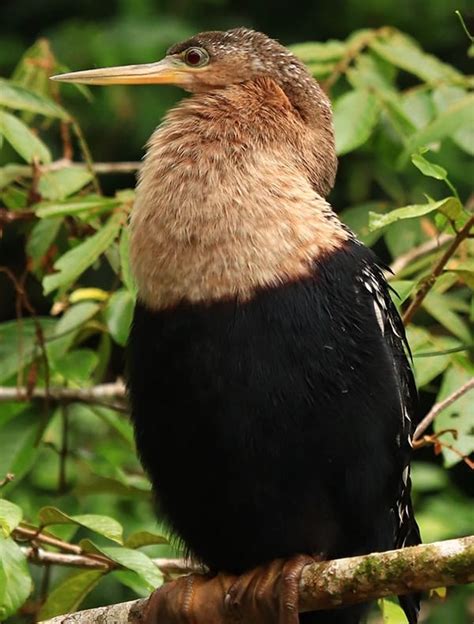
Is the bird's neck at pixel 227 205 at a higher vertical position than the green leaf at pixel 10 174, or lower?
higher

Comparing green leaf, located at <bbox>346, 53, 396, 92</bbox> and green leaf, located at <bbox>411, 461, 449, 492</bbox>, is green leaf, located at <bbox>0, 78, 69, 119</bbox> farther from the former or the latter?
green leaf, located at <bbox>411, 461, 449, 492</bbox>

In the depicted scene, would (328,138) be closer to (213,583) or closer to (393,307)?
(393,307)

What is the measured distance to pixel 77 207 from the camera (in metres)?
3.69

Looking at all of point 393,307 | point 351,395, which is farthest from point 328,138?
point 351,395

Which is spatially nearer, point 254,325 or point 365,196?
point 254,325

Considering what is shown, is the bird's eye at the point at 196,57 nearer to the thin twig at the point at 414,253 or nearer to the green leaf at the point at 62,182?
the green leaf at the point at 62,182

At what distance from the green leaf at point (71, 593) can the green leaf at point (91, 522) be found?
194 millimetres

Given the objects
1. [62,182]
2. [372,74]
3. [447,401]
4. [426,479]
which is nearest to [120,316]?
[62,182]

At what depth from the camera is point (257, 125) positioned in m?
3.48

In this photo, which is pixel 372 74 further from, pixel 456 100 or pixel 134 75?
pixel 134 75

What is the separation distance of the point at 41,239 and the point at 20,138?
1.19 feet

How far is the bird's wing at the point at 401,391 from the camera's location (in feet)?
10.9

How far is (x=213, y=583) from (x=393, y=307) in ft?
2.62

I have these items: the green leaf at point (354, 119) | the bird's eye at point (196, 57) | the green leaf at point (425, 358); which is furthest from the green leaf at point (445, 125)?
the bird's eye at point (196, 57)
